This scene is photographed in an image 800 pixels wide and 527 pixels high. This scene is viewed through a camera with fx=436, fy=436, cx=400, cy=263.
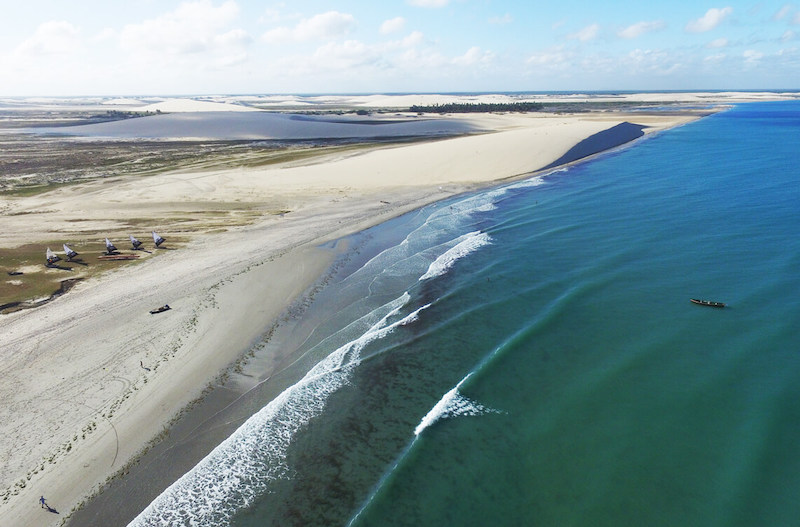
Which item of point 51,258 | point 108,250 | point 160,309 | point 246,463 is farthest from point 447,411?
point 51,258

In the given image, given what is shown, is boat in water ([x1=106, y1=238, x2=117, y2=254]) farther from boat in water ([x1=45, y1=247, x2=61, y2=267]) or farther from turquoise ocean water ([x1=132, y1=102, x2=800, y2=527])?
turquoise ocean water ([x1=132, y1=102, x2=800, y2=527])

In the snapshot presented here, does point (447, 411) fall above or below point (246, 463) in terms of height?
above

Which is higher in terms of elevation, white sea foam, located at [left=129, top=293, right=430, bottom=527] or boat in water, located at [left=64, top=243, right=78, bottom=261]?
boat in water, located at [left=64, top=243, right=78, bottom=261]

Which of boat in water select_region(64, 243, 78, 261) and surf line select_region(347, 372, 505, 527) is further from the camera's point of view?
boat in water select_region(64, 243, 78, 261)

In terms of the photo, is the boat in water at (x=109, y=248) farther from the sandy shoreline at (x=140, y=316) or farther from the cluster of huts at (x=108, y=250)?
the sandy shoreline at (x=140, y=316)

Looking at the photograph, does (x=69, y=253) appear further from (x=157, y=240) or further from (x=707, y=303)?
(x=707, y=303)

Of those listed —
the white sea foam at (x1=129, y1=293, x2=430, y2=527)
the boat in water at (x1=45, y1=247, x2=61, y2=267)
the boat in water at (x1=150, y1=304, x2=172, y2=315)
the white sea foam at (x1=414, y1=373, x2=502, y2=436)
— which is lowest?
the white sea foam at (x1=129, y1=293, x2=430, y2=527)

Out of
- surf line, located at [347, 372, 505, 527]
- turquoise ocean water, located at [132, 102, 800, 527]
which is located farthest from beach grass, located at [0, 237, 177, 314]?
surf line, located at [347, 372, 505, 527]
